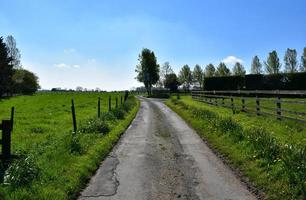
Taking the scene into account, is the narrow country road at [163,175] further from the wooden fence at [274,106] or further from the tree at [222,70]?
the tree at [222,70]

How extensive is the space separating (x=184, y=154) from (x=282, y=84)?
46.3 m

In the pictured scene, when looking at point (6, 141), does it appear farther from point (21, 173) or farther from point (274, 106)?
point (274, 106)

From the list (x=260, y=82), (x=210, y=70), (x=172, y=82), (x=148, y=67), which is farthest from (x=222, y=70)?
(x=260, y=82)

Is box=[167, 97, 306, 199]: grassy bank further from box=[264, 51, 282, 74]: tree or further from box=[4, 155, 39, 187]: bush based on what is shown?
box=[264, 51, 282, 74]: tree

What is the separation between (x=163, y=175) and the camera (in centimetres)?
988

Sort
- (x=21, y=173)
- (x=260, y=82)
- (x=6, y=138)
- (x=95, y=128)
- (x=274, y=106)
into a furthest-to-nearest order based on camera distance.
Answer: (x=260, y=82) → (x=274, y=106) → (x=95, y=128) → (x=6, y=138) → (x=21, y=173)

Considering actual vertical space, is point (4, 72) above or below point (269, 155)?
above

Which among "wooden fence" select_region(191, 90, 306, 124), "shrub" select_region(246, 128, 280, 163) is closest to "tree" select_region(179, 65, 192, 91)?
"wooden fence" select_region(191, 90, 306, 124)

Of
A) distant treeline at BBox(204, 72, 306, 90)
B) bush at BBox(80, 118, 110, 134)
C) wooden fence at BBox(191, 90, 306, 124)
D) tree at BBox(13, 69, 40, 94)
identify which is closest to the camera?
bush at BBox(80, 118, 110, 134)

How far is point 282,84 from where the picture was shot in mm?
55781

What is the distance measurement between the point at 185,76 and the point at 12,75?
2261 inches

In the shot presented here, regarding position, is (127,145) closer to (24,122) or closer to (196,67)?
(24,122)

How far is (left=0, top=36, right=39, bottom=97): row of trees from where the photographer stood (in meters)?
80.4

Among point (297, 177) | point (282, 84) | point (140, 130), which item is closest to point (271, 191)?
point (297, 177)
